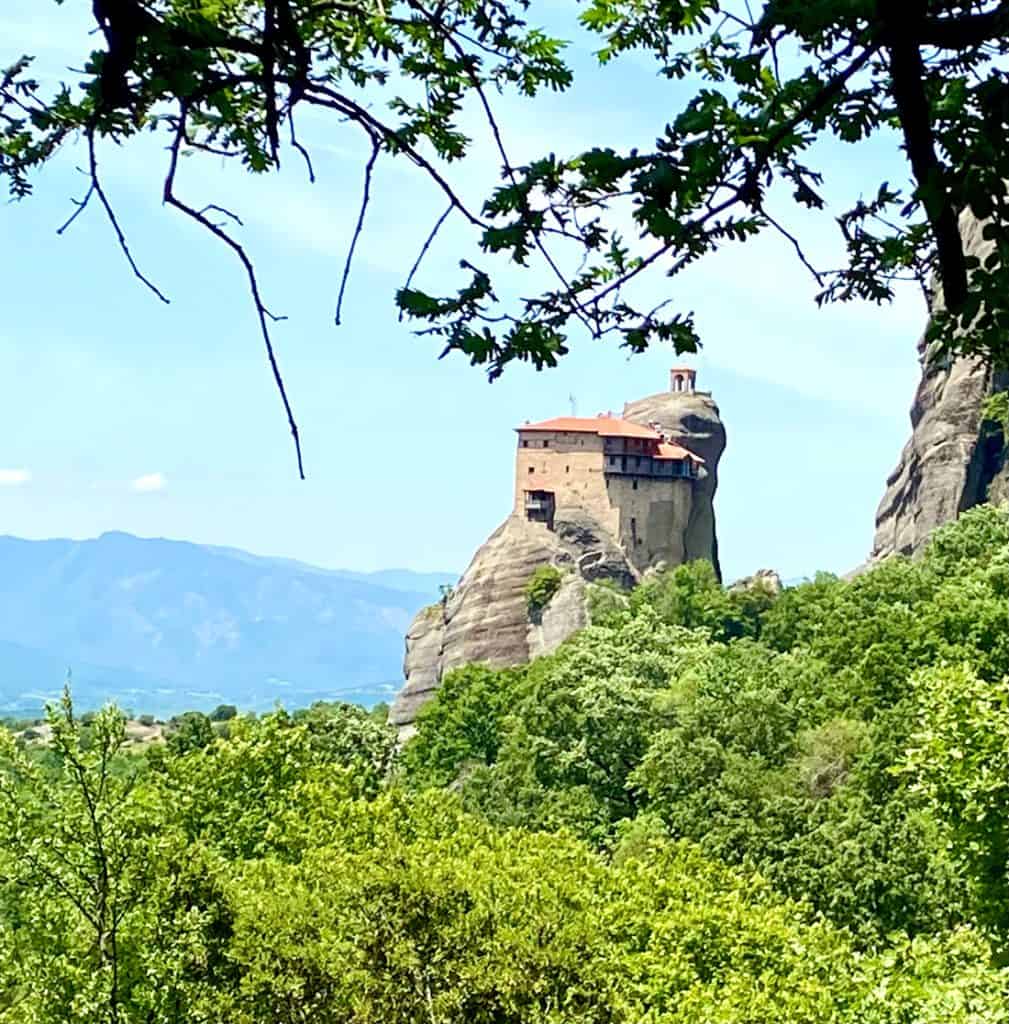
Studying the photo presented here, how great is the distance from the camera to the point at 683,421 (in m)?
83.2

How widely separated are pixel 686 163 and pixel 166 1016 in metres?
15.5

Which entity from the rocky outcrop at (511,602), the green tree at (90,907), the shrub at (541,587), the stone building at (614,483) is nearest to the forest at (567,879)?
the green tree at (90,907)

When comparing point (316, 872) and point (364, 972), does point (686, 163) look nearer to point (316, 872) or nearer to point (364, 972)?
point (364, 972)

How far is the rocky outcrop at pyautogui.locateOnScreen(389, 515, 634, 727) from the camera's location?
71312mm

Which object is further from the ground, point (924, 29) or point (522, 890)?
point (924, 29)

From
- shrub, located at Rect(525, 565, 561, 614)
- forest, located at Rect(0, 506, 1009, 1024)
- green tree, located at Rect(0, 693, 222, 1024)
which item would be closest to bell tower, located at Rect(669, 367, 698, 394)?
shrub, located at Rect(525, 565, 561, 614)

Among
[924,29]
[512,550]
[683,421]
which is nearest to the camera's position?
[924,29]

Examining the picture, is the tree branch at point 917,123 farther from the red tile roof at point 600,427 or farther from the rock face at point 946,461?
the red tile roof at point 600,427

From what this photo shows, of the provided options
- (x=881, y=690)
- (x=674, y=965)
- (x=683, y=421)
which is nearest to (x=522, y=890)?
(x=674, y=965)

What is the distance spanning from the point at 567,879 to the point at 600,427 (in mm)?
61762

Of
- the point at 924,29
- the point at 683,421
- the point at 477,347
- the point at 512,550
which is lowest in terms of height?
the point at 477,347

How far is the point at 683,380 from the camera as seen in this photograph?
284 feet

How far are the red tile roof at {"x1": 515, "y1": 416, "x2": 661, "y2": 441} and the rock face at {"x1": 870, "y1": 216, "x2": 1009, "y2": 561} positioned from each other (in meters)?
15.5

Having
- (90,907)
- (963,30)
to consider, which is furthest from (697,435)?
(963,30)
